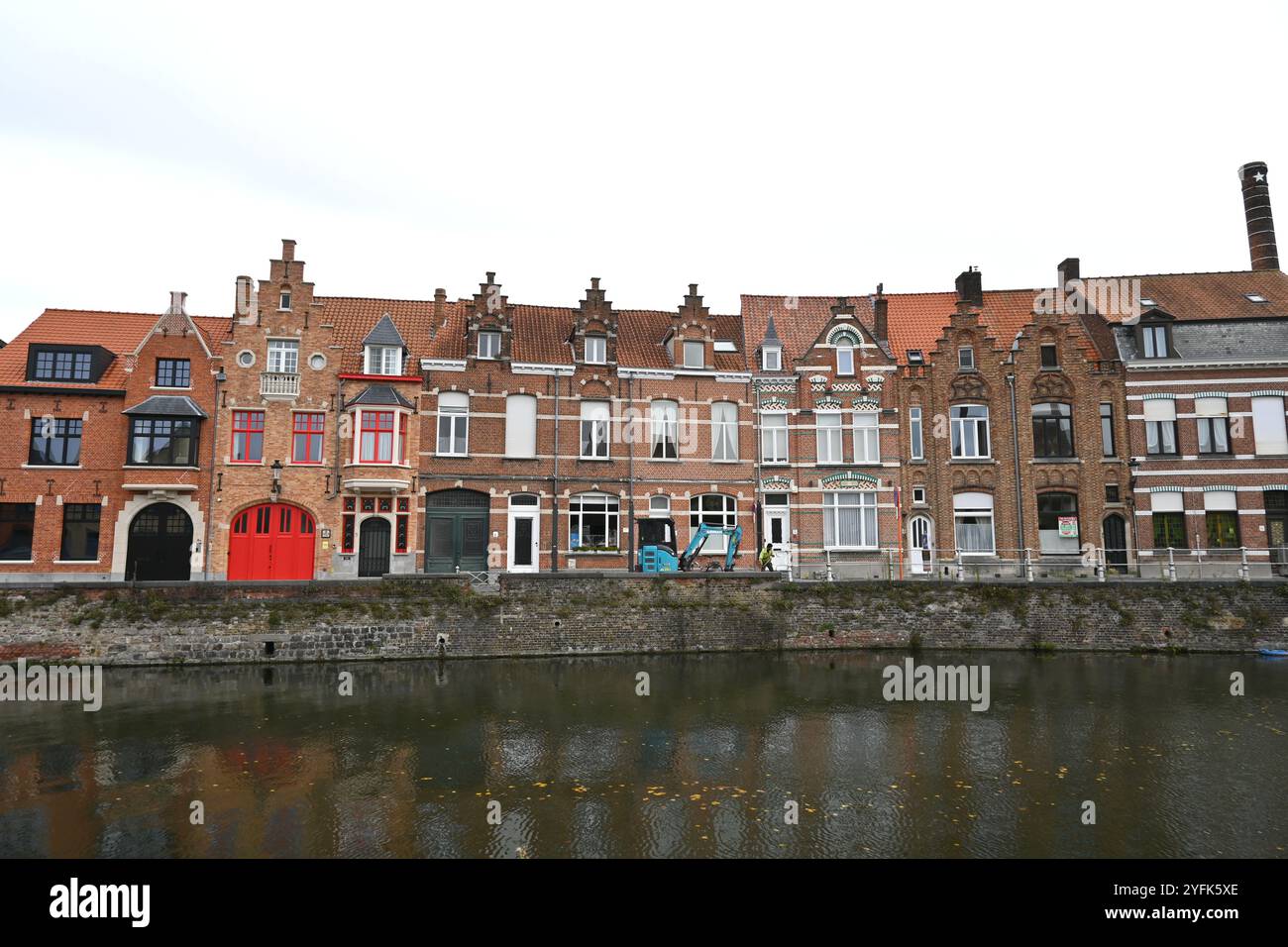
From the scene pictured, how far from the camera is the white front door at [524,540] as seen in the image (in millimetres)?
27703

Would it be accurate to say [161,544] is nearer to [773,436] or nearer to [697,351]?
[697,351]

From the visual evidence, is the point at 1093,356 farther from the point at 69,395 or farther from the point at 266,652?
the point at 69,395

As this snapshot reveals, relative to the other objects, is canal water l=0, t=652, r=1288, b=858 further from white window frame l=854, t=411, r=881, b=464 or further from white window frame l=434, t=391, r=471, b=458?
white window frame l=854, t=411, r=881, b=464

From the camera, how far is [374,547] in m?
26.5

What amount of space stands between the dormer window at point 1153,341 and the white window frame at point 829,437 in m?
12.0

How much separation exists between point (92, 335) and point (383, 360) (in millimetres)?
10803

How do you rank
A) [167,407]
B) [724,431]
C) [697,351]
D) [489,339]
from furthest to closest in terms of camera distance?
[697,351]
[724,431]
[489,339]
[167,407]

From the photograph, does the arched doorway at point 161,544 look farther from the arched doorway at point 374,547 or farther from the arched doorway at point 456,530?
the arched doorway at point 456,530

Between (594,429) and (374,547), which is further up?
(594,429)

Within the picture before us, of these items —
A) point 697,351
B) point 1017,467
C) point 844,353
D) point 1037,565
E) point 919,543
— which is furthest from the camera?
point 844,353

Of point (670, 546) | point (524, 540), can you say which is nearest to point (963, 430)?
point (670, 546)

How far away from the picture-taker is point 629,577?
915 inches

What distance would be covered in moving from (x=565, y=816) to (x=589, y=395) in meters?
20.6
